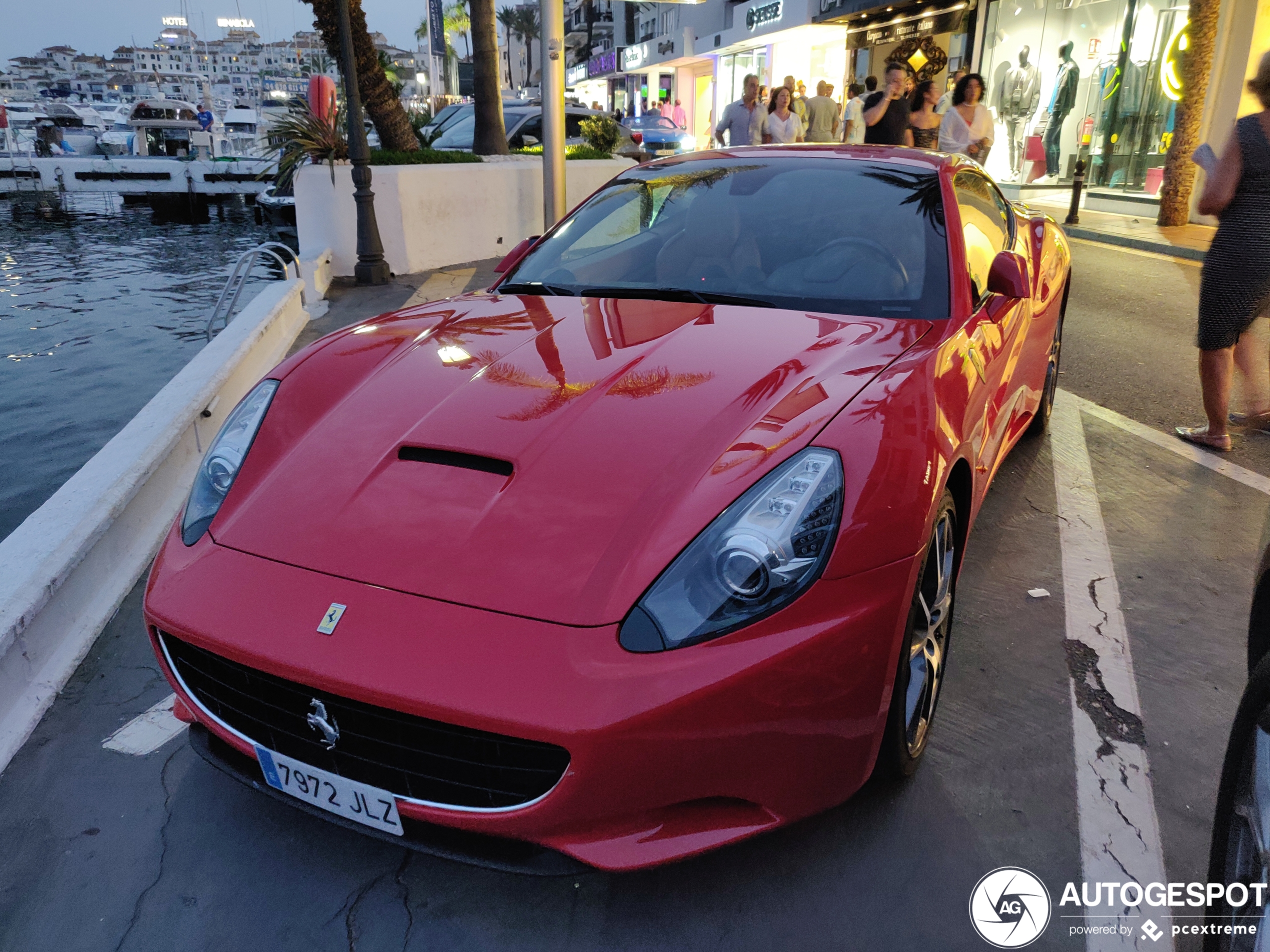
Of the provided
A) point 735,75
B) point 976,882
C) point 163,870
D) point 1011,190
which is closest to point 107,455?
point 163,870

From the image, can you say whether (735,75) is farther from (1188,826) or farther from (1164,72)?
(1188,826)

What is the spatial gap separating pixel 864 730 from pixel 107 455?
3279 millimetres

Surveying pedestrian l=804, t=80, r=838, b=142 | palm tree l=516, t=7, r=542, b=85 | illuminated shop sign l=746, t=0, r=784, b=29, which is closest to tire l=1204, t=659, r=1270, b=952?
pedestrian l=804, t=80, r=838, b=142

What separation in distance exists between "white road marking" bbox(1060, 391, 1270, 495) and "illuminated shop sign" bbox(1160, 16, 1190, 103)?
10404 millimetres

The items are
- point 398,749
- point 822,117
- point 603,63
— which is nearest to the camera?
point 398,749

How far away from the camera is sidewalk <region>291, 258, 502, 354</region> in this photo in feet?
27.9

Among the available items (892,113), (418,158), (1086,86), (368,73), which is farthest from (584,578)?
(1086,86)

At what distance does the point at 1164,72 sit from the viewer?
15133mm

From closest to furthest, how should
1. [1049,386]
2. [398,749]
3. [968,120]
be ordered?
[398,749] → [1049,386] → [968,120]

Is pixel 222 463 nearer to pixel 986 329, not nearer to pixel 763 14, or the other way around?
pixel 986 329

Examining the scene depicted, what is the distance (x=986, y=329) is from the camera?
2.91m

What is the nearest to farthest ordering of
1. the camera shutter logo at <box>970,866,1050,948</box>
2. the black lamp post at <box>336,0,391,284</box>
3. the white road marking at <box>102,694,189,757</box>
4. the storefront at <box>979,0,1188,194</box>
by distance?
the camera shutter logo at <box>970,866,1050,948</box>
the white road marking at <box>102,694,189,757</box>
the black lamp post at <box>336,0,391,284</box>
the storefront at <box>979,0,1188,194</box>

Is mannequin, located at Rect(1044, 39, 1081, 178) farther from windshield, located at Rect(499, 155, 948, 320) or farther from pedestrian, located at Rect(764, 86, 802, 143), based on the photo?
windshield, located at Rect(499, 155, 948, 320)

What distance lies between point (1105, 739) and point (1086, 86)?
18.9 metres
